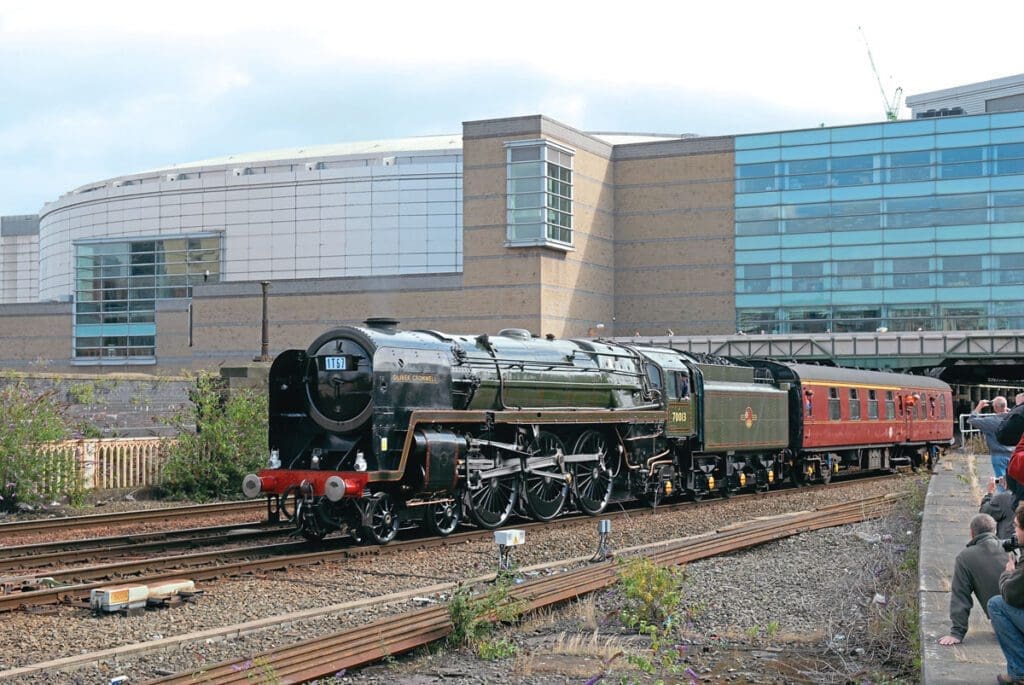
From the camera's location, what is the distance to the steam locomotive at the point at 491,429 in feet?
49.5

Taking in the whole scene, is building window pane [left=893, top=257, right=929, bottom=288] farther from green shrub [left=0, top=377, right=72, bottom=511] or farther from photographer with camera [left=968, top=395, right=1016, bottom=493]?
green shrub [left=0, top=377, right=72, bottom=511]

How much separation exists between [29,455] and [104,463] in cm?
254

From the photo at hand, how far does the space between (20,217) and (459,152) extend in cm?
6036

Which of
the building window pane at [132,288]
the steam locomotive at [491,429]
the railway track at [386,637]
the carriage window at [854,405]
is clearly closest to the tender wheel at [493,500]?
the steam locomotive at [491,429]

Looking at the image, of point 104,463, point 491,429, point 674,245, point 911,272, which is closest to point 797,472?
point 491,429

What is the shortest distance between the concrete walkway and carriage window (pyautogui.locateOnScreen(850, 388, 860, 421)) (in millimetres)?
12168

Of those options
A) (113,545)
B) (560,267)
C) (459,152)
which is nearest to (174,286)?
(459,152)

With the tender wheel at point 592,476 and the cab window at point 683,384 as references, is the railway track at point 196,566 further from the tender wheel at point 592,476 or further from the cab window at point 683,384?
the cab window at point 683,384

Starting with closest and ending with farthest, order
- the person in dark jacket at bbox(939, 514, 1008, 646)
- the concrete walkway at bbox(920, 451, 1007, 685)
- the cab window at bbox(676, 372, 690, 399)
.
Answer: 1. the concrete walkway at bbox(920, 451, 1007, 685)
2. the person in dark jacket at bbox(939, 514, 1008, 646)
3. the cab window at bbox(676, 372, 690, 399)

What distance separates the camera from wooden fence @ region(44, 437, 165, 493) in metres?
20.7

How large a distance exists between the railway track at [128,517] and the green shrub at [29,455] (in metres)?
1.17

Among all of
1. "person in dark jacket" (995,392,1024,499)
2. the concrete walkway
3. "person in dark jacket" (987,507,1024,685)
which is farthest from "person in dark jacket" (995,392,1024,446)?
"person in dark jacket" (987,507,1024,685)

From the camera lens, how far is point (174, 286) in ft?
243

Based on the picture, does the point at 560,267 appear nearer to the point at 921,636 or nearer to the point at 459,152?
the point at 459,152
